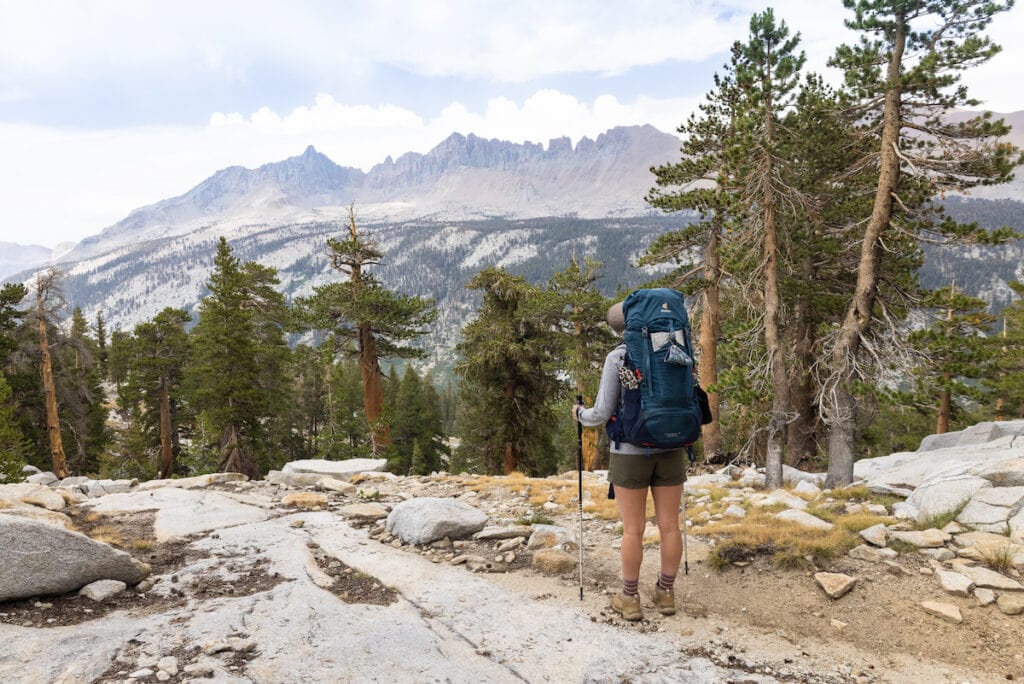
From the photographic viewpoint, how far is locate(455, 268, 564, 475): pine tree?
18.7 meters

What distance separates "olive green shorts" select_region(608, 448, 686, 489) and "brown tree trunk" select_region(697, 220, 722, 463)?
1059cm

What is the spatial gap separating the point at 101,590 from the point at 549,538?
4.68m

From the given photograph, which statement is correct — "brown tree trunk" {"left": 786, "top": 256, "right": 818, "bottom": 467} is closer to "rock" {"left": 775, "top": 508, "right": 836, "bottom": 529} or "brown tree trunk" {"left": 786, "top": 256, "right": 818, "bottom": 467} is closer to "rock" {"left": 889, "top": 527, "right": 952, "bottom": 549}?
"rock" {"left": 775, "top": 508, "right": 836, "bottom": 529}

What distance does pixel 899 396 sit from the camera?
9195mm

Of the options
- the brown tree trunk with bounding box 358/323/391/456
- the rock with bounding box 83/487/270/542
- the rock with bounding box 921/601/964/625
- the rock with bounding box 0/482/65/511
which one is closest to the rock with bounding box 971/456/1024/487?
the rock with bounding box 921/601/964/625

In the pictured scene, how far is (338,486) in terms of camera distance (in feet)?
40.0

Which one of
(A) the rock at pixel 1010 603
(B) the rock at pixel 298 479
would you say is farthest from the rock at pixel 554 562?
(B) the rock at pixel 298 479

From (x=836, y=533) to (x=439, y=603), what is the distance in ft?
14.0

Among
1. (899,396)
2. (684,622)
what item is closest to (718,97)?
(899,396)

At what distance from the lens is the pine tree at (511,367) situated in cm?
1866

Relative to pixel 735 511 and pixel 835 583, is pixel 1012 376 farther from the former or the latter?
pixel 835 583

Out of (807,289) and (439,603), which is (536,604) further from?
(807,289)

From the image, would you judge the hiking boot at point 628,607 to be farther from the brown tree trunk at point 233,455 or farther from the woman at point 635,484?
the brown tree trunk at point 233,455

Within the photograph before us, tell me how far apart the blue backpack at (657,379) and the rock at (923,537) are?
3.10 meters
